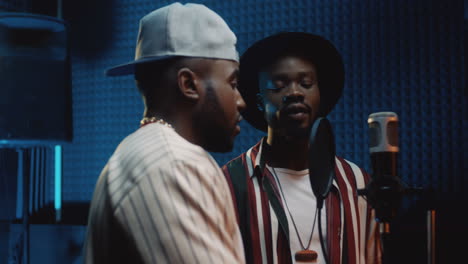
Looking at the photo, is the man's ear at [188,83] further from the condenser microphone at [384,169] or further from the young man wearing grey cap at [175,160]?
the condenser microphone at [384,169]

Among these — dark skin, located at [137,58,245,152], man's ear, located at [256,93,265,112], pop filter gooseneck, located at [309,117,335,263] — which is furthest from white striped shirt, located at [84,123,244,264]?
man's ear, located at [256,93,265,112]

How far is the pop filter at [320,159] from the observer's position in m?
1.32

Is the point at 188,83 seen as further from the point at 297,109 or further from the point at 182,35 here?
the point at 297,109

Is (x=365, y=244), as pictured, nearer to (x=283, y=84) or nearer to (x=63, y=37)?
(x=283, y=84)

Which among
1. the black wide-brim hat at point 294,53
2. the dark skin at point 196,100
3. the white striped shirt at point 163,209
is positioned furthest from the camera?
the black wide-brim hat at point 294,53

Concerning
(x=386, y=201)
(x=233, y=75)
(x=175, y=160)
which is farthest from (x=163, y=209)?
(x=386, y=201)

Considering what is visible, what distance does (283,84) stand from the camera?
198 cm

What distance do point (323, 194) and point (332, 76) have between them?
951mm

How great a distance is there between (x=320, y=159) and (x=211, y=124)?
0.43 metres

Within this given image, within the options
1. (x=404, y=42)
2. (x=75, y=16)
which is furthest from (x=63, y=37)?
(x=404, y=42)

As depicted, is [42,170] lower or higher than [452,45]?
lower

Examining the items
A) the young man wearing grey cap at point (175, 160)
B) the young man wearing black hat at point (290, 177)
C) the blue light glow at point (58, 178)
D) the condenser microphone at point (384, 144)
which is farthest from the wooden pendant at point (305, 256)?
the blue light glow at point (58, 178)

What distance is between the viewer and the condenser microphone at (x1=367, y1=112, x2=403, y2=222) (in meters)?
1.23

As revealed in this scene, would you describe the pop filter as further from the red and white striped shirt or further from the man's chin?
the red and white striped shirt
